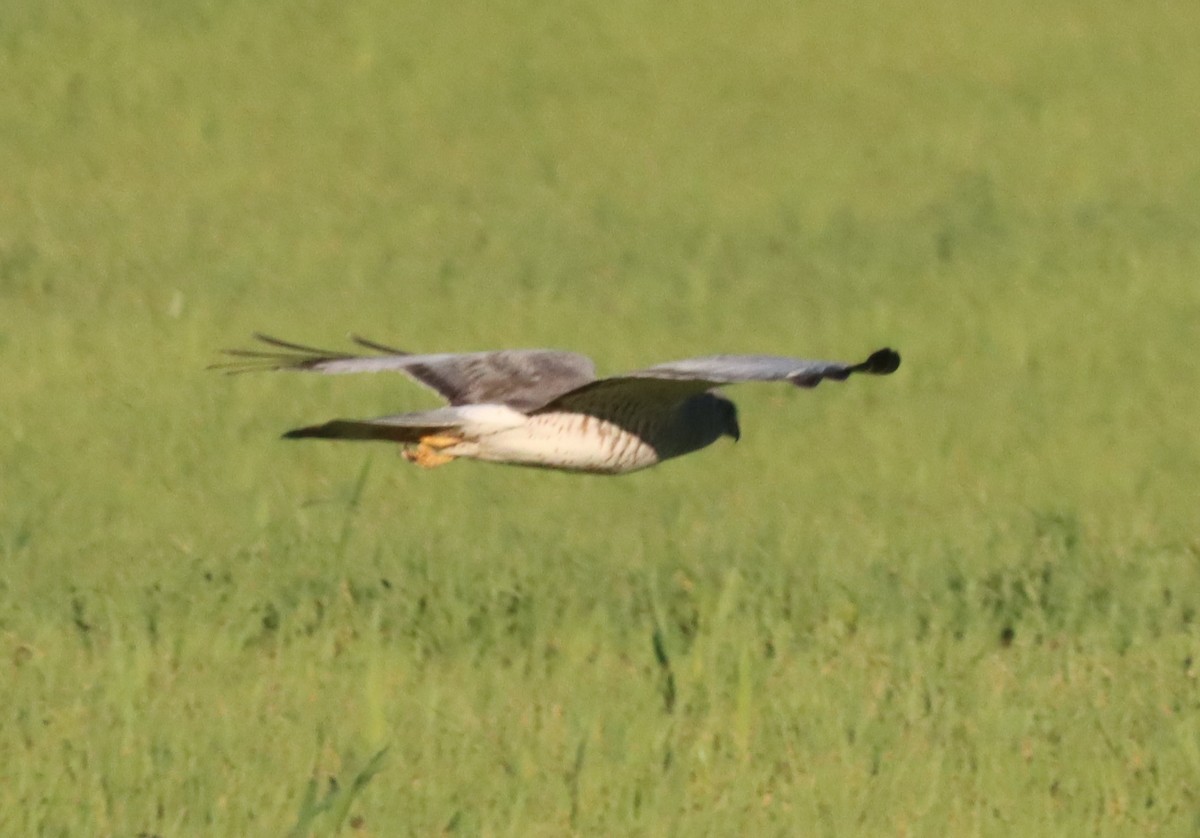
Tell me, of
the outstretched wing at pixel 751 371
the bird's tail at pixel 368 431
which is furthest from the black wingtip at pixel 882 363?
the bird's tail at pixel 368 431

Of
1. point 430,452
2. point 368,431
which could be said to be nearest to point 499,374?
point 430,452

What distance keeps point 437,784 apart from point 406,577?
1945mm

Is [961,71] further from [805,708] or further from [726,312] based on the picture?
[805,708]

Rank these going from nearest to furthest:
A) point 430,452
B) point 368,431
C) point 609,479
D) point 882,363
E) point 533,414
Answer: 1. point 882,363
2. point 368,431
3. point 533,414
4. point 430,452
5. point 609,479

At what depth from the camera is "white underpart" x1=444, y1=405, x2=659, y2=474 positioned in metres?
6.56

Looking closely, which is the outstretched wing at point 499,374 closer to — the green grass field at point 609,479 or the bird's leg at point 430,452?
the bird's leg at point 430,452

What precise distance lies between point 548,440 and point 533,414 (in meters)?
0.08

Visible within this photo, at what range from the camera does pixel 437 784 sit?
20.8ft

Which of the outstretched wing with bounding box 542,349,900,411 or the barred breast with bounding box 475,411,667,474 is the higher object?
the outstretched wing with bounding box 542,349,900,411

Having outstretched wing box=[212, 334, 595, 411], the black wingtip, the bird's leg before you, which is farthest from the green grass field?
the black wingtip

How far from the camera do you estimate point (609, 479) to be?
35.0 ft

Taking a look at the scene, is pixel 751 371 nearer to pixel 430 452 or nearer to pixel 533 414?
pixel 533 414

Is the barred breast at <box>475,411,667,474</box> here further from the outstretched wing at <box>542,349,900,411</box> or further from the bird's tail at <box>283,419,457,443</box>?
the outstretched wing at <box>542,349,900,411</box>

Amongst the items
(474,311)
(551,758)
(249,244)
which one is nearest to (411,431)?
(551,758)
